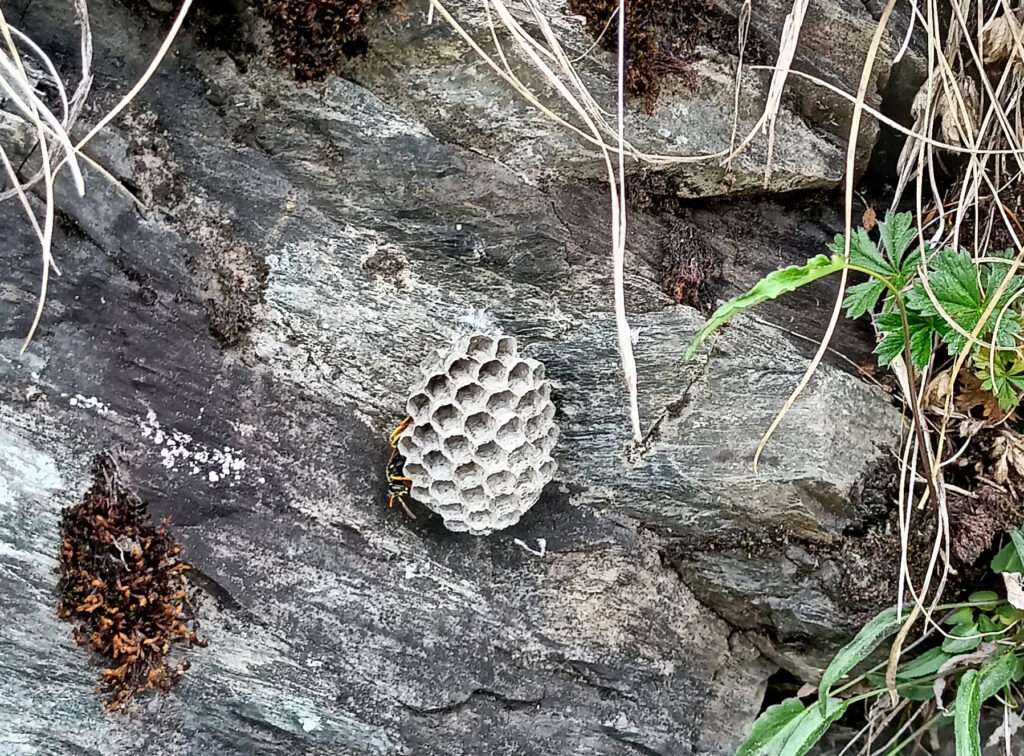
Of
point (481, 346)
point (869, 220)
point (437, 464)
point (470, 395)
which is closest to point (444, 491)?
point (437, 464)

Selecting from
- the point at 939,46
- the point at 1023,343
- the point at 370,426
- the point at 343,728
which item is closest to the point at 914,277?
the point at 1023,343

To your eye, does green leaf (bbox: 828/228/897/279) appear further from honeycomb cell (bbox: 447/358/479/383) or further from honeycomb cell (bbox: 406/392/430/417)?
honeycomb cell (bbox: 406/392/430/417)

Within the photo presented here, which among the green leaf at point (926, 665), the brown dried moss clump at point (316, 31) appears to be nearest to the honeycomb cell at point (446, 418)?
the brown dried moss clump at point (316, 31)

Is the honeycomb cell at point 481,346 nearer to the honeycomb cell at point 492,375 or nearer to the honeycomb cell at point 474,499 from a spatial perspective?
the honeycomb cell at point 492,375

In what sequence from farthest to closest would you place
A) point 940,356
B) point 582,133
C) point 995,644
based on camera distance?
point 940,356
point 995,644
point 582,133

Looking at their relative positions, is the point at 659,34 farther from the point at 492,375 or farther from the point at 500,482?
the point at 500,482

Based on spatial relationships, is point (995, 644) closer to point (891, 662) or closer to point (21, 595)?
point (891, 662)
